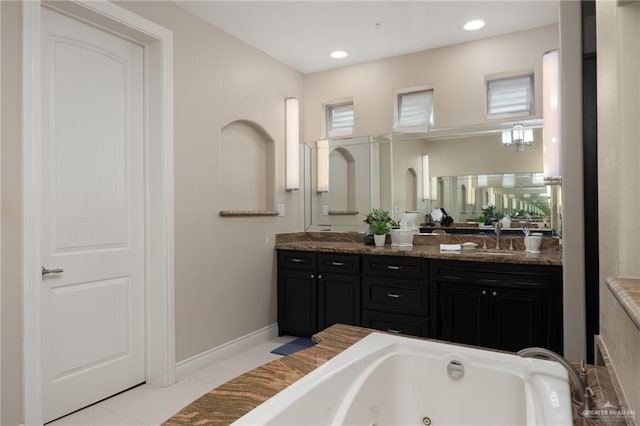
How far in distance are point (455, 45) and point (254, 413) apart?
3.52 meters

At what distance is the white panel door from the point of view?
2383 mm

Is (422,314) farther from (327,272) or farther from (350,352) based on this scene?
(350,352)

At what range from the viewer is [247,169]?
3781 millimetres

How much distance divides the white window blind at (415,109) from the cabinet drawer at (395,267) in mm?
1381

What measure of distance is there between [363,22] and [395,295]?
223 cm

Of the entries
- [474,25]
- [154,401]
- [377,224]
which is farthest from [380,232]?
[154,401]

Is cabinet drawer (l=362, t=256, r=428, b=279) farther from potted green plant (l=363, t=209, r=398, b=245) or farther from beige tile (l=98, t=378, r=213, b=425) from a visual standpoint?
beige tile (l=98, t=378, r=213, b=425)

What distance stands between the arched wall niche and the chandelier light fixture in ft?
7.07

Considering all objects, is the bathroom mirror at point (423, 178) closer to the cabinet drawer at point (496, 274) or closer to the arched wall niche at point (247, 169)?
the arched wall niche at point (247, 169)

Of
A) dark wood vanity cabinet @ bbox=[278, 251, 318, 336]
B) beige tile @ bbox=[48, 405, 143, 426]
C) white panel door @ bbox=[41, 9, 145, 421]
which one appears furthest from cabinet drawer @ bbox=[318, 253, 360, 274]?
beige tile @ bbox=[48, 405, 143, 426]

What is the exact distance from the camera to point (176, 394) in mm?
2697

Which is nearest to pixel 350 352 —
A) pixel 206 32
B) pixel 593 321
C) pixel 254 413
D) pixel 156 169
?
pixel 254 413

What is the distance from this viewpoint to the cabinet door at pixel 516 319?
2746 mm

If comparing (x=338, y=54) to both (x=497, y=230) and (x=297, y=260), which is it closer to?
(x=297, y=260)
